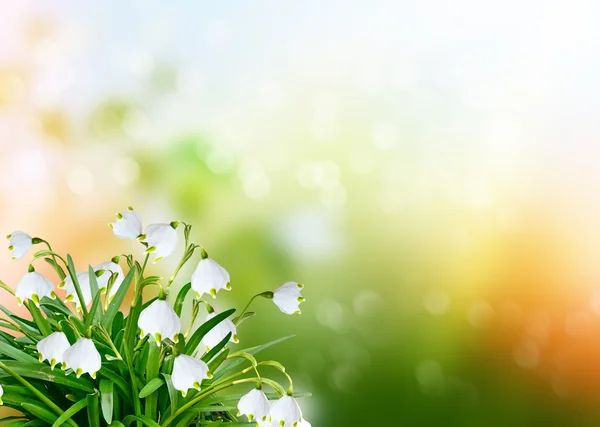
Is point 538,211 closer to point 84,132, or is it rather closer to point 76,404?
point 84,132

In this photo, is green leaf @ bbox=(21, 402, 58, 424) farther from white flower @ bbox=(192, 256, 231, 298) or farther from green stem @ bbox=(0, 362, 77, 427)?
white flower @ bbox=(192, 256, 231, 298)

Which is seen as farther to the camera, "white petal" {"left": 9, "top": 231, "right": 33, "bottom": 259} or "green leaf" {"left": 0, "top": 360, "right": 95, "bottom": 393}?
"white petal" {"left": 9, "top": 231, "right": 33, "bottom": 259}

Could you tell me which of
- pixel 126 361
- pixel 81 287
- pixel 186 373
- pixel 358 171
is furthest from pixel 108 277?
pixel 358 171

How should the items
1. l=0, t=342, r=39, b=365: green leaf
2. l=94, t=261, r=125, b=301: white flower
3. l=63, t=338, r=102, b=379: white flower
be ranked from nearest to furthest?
l=63, t=338, r=102, b=379: white flower < l=0, t=342, r=39, b=365: green leaf < l=94, t=261, r=125, b=301: white flower

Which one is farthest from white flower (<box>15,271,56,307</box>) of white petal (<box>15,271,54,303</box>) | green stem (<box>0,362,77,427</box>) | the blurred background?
the blurred background

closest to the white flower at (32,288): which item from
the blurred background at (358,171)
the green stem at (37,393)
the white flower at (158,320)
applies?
the green stem at (37,393)

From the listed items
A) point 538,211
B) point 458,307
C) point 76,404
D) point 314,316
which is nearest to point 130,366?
point 76,404

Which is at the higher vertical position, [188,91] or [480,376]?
[188,91]
